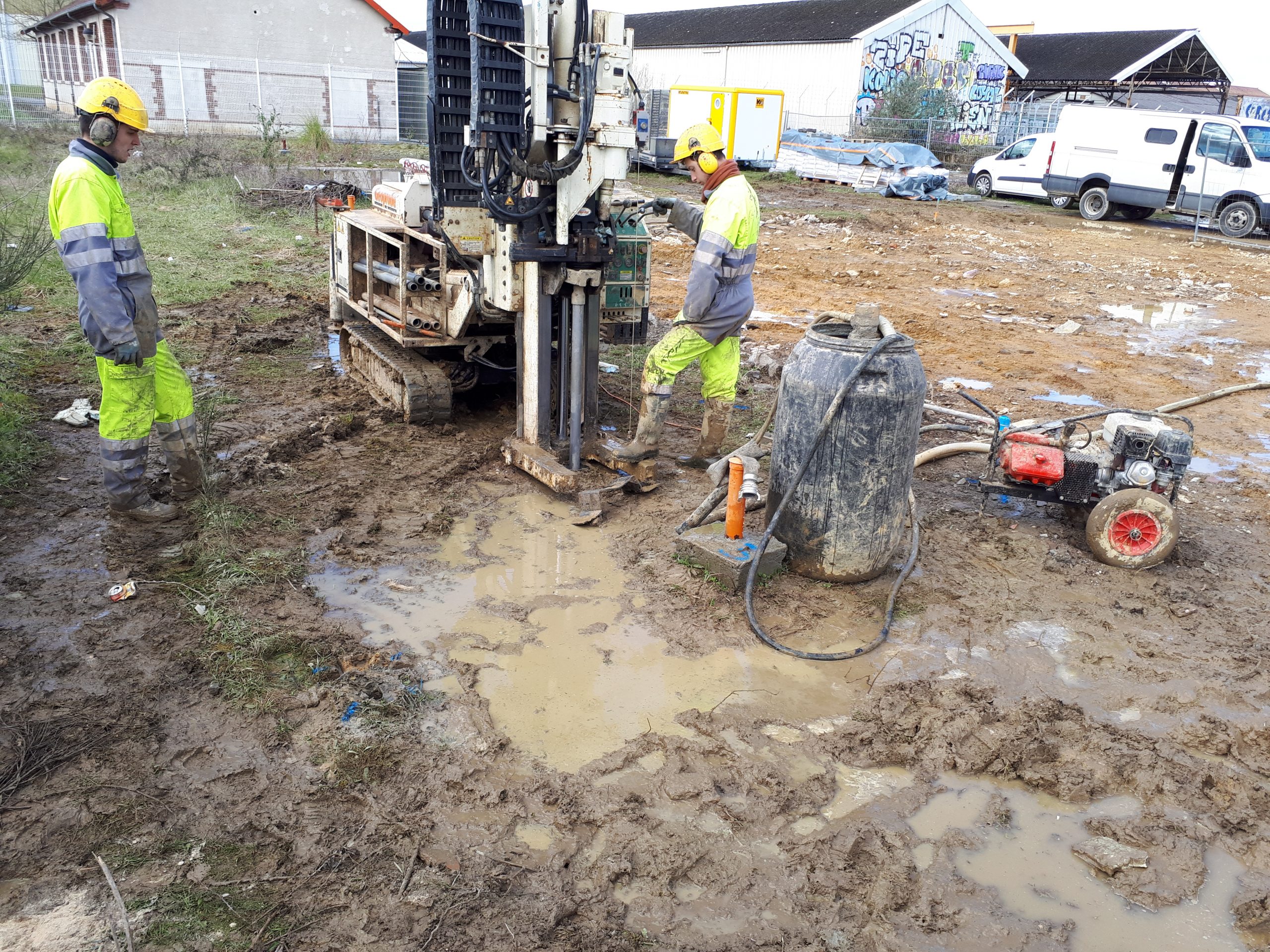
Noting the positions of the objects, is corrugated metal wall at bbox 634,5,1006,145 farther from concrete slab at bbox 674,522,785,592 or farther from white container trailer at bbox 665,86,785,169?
concrete slab at bbox 674,522,785,592

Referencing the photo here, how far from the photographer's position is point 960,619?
15.4ft

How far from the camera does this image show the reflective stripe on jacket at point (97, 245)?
476 cm

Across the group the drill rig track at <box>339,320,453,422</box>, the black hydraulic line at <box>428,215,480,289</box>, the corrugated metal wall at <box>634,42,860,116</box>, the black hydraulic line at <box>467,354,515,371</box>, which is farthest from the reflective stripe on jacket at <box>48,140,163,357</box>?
the corrugated metal wall at <box>634,42,860,116</box>

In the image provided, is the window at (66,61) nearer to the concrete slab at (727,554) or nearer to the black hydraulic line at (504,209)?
the black hydraulic line at (504,209)

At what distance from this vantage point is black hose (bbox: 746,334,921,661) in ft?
14.2

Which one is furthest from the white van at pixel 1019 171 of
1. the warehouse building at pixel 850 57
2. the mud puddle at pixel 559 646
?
the mud puddle at pixel 559 646

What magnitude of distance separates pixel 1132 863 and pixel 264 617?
12.2 feet

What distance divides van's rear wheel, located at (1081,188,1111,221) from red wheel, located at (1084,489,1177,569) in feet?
59.6

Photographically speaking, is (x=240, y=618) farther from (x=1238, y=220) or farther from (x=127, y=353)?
(x=1238, y=220)

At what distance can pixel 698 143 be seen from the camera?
5793 millimetres

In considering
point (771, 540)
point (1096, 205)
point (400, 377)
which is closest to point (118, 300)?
point (400, 377)

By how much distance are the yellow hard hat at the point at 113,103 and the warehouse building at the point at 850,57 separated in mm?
29603

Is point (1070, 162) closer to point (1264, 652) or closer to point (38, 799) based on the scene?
point (1264, 652)

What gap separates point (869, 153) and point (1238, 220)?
9.18 m
